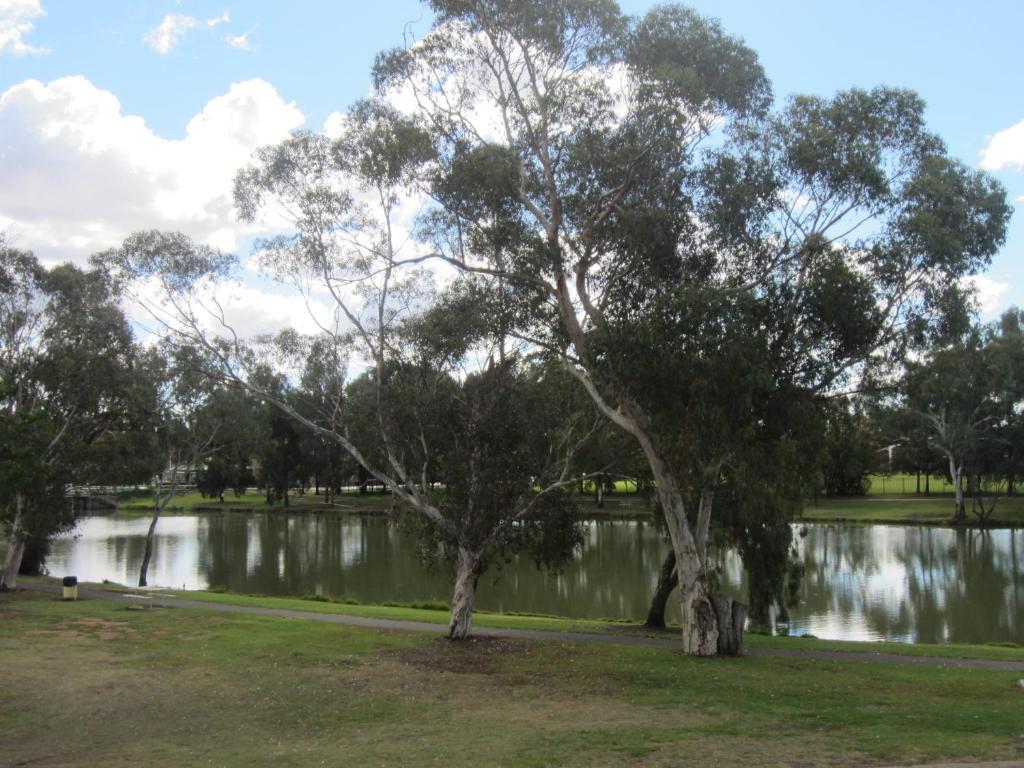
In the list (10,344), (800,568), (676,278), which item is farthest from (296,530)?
(676,278)

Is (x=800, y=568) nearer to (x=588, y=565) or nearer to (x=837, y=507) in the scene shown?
(x=588, y=565)

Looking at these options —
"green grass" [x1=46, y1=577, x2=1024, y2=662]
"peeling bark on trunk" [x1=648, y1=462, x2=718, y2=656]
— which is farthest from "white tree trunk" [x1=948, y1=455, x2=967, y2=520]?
"peeling bark on trunk" [x1=648, y1=462, x2=718, y2=656]

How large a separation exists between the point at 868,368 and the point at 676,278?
3.81 m

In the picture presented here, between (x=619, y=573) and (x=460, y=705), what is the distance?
73.6 feet

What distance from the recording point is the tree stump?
15.2 meters

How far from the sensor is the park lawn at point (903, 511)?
2240 inches

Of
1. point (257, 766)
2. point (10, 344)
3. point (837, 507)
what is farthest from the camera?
point (837, 507)

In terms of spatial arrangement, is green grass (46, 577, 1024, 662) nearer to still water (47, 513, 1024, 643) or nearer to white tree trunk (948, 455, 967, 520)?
Answer: still water (47, 513, 1024, 643)

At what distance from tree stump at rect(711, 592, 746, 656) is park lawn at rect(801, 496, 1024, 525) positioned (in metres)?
41.3

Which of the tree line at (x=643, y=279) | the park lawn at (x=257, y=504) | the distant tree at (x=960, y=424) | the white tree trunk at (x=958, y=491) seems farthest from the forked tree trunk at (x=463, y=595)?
the park lawn at (x=257, y=504)

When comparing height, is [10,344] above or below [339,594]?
above

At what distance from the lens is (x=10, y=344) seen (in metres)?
24.8

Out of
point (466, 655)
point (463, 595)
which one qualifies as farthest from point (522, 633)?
point (466, 655)

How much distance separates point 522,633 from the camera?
1842 cm
